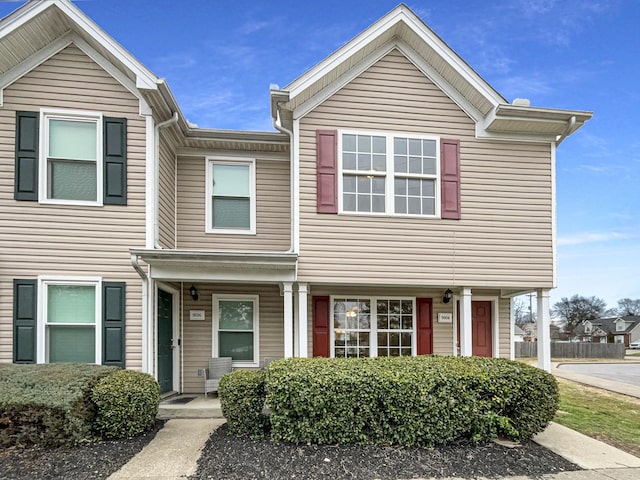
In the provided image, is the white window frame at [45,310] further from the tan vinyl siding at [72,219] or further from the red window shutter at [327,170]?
the red window shutter at [327,170]

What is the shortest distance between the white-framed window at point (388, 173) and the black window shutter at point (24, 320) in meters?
5.36

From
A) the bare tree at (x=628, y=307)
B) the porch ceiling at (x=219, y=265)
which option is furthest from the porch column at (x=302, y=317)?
the bare tree at (x=628, y=307)

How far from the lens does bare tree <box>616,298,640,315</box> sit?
6768cm

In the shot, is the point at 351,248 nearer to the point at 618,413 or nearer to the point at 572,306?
the point at 618,413

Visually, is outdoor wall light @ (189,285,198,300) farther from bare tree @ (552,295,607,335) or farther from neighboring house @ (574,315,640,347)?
neighboring house @ (574,315,640,347)

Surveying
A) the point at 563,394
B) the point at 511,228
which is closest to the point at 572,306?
the point at 563,394

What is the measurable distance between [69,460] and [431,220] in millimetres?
6457

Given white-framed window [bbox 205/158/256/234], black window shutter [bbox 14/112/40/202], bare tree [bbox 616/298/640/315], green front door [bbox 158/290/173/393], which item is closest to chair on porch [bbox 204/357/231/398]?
green front door [bbox 158/290/173/393]

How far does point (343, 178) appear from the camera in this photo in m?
7.71

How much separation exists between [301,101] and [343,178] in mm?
1573

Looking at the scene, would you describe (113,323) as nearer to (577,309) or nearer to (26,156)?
(26,156)

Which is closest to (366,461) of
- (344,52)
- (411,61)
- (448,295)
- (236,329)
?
(236,329)

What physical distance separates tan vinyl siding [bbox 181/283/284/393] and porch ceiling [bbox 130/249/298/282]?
5.69 ft

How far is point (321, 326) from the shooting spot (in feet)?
29.1
